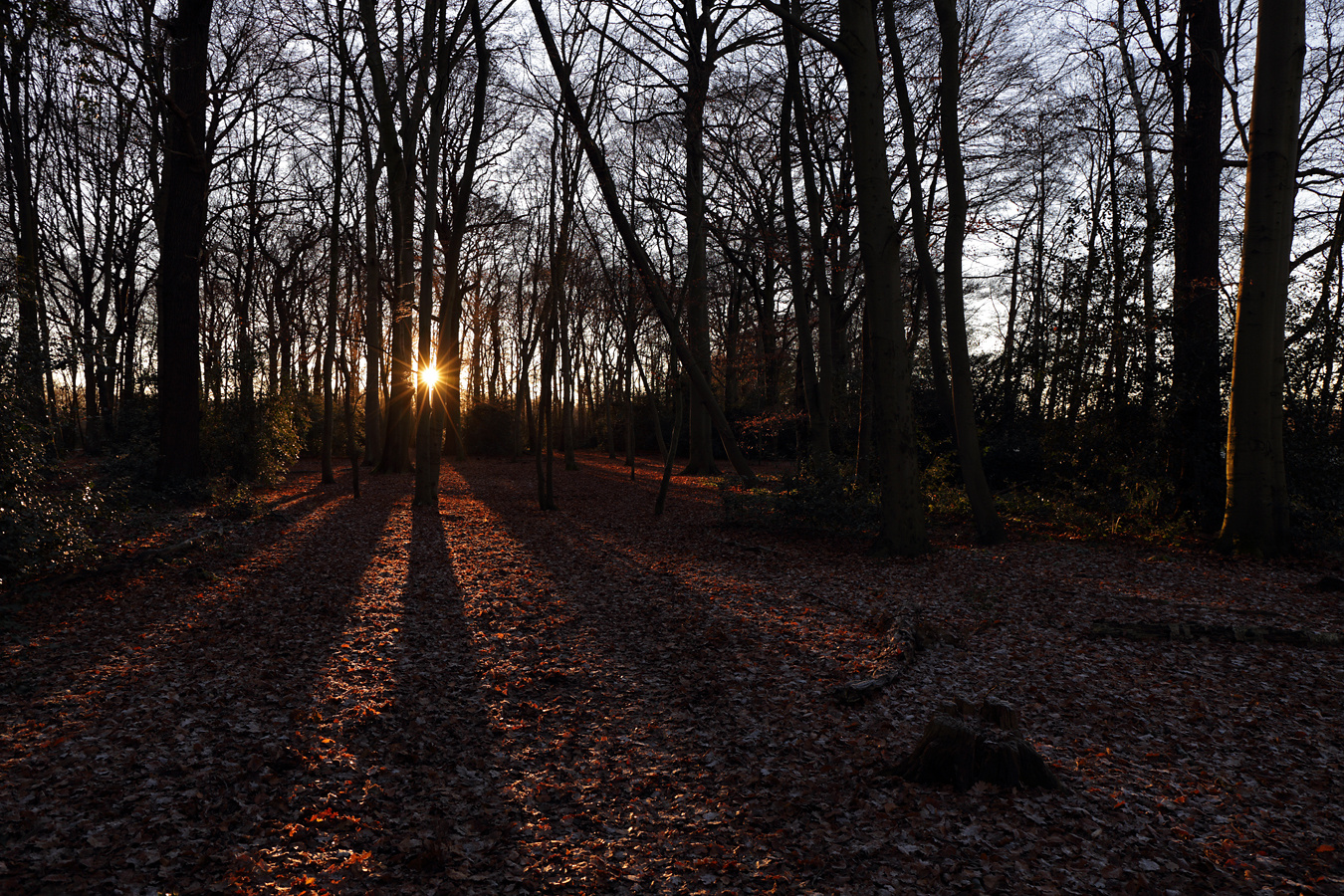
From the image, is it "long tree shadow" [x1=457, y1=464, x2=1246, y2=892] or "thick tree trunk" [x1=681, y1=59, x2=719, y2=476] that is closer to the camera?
"long tree shadow" [x1=457, y1=464, x2=1246, y2=892]

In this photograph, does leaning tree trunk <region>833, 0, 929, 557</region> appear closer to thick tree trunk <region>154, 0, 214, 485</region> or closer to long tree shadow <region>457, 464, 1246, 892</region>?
long tree shadow <region>457, 464, 1246, 892</region>

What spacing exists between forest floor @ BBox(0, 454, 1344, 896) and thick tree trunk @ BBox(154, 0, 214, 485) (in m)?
5.55

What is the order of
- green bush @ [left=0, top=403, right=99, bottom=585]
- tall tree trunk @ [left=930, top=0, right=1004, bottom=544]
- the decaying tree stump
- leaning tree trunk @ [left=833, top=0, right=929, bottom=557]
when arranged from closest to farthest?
→ 1. the decaying tree stump
2. green bush @ [left=0, top=403, right=99, bottom=585]
3. leaning tree trunk @ [left=833, top=0, right=929, bottom=557]
4. tall tree trunk @ [left=930, top=0, right=1004, bottom=544]

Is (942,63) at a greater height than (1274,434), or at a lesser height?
greater

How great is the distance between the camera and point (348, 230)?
72.4ft

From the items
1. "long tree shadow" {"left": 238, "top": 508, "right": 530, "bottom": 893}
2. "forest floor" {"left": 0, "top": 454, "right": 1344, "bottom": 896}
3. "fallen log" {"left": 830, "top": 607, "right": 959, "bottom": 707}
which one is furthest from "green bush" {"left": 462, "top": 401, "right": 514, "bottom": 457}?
"fallen log" {"left": 830, "top": 607, "right": 959, "bottom": 707}

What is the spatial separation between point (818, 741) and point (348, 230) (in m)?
23.1

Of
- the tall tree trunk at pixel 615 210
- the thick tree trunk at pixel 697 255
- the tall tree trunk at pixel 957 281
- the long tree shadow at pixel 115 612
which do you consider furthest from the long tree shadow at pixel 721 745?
the thick tree trunk at pixel 697 255

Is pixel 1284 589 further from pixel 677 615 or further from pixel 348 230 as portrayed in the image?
pixel 348 230

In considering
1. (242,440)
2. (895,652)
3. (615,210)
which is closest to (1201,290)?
(895,652)

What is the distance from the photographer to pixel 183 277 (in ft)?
39.0

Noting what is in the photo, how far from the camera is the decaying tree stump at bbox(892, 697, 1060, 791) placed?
3.33 meters

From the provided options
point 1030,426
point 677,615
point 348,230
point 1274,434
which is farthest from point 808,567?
point 348,230

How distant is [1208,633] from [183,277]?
1502 centimetres
